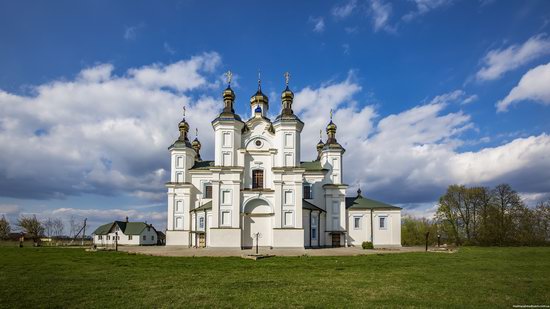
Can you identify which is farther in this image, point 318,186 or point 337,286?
point 318,186

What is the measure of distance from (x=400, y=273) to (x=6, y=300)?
13.2 metres

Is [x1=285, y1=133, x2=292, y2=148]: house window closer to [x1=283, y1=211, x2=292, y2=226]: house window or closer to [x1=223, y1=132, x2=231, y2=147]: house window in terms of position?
[x1=223, y1=132, x2=231, y2=147]: house window

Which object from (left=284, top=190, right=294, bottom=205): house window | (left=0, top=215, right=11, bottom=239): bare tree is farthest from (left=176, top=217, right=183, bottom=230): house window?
(left=0, top=215, right=11, bottom=239): bare tree

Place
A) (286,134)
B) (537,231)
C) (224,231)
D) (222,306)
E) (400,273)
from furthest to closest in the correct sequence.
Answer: (537,231) → (286,134) → (224,231) → (400,273) → (222,306)

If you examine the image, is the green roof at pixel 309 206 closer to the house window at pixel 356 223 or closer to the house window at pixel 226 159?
the house window at pixel 356 223

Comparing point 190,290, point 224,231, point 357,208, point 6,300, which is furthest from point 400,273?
point 357,208

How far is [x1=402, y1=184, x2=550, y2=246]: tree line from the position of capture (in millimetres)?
44281

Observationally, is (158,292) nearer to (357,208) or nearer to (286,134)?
(286,134)

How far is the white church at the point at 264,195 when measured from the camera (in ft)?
113

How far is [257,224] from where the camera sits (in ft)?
116

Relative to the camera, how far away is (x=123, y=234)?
58281mm

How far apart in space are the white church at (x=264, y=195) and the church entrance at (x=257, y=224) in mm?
91

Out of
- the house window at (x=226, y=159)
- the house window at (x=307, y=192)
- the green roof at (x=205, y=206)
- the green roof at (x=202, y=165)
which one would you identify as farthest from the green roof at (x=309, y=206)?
the green roof at (x=202, y=165)

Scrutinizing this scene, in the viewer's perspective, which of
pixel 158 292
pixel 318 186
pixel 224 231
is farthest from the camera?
pixel 318 186
